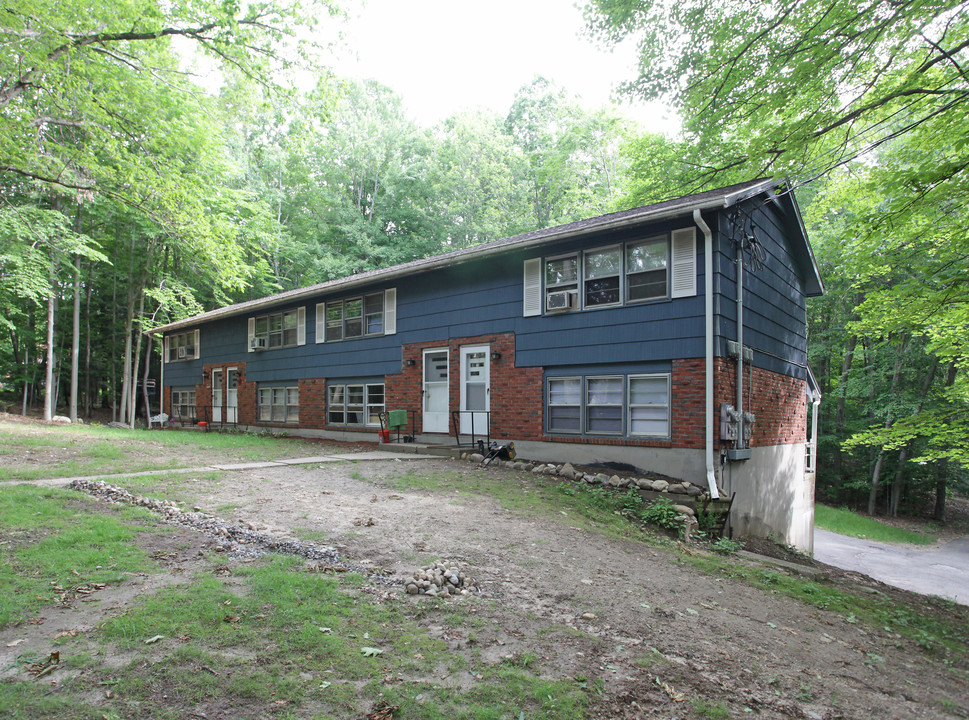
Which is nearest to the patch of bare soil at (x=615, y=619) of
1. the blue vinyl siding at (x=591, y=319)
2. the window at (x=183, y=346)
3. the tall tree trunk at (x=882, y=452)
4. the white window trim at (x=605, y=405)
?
the white window trim at (x=605, y=405)

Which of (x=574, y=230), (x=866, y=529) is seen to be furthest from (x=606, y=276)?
(x=866, y=529)

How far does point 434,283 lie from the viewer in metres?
14.3

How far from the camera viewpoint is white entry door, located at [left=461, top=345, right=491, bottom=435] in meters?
12.9

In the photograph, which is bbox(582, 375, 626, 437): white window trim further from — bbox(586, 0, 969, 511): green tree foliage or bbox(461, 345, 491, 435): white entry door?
bbox(586, 0, 969, 511): green tree foliage

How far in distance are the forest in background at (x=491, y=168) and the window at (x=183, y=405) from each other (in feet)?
7.09

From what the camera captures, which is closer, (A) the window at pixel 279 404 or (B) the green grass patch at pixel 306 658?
(B) the green grass patch at pixel 306 658

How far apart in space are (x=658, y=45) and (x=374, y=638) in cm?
1083

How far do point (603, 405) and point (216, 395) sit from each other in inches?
682

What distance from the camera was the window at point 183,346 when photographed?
23.9 meters

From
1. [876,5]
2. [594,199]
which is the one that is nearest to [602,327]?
[876,5]

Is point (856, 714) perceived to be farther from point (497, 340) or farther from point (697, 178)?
point (697, 178)

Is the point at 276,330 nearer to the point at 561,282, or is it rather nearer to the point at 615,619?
the point at 561,282

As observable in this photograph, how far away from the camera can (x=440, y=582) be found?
14.5ft

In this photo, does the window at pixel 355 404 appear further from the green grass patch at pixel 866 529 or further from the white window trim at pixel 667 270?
the green grass patch at pixel 866 529
